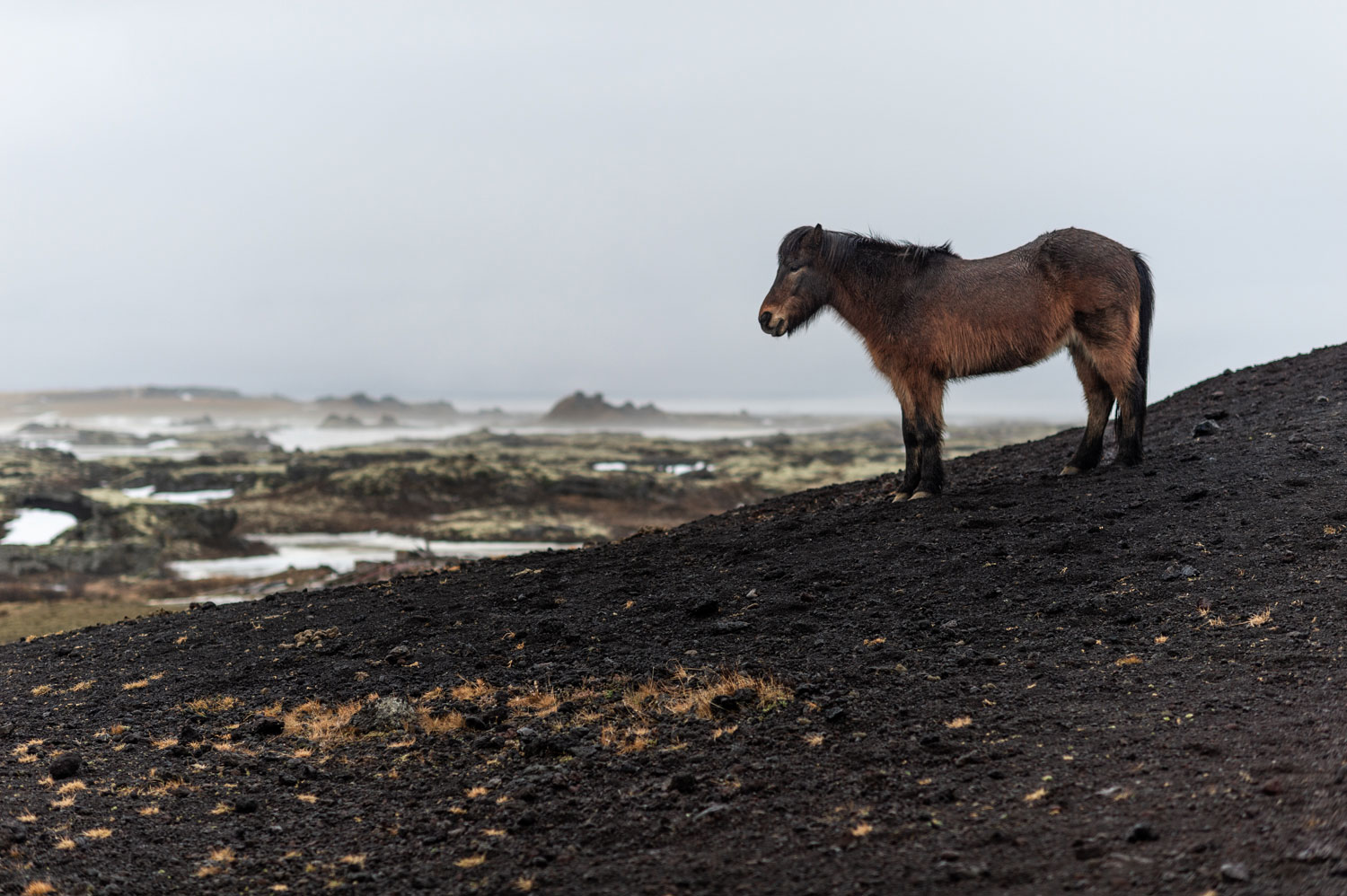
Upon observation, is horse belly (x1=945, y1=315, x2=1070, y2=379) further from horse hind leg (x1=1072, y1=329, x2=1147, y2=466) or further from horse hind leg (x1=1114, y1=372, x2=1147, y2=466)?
horse hind leg (x1=1114, y1=372, x2=1147, y2=466)

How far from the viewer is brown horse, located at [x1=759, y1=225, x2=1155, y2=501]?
12.3m

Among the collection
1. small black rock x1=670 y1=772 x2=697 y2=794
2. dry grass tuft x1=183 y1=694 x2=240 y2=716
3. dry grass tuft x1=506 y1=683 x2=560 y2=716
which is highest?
small black rock x1=670 y1=772 x2=697 y2=794

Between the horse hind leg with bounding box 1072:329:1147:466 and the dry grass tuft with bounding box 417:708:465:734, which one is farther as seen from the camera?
the horse hind leg with bounding box 1072:329:1147:466

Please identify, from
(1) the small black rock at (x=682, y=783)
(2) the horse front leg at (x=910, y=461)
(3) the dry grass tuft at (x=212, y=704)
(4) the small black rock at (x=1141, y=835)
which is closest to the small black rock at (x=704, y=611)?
(1) the small black rock at (x=682, y=783)

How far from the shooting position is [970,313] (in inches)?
483

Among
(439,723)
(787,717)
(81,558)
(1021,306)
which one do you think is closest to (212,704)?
(439,723)

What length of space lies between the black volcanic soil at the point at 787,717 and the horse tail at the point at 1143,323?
1126 mm

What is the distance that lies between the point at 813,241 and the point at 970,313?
7.93 ft

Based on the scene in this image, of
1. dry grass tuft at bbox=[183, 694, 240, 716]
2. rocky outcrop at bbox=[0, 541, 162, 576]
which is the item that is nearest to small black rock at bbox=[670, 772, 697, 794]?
dry grass tuft at bbox=[183, 694, 240, 716]

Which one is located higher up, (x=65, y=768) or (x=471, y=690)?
(x=471, y=690)

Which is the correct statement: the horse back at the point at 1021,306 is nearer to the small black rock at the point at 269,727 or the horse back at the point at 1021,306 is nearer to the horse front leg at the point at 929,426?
the horse front leg at the point at 929,426

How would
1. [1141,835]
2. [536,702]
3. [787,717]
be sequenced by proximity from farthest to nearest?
[536,702], [787,717], [1141,835]

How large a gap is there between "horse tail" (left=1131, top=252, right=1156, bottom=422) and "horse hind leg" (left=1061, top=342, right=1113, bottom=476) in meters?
0.48

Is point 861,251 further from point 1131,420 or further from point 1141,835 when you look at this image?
point 1141,835
